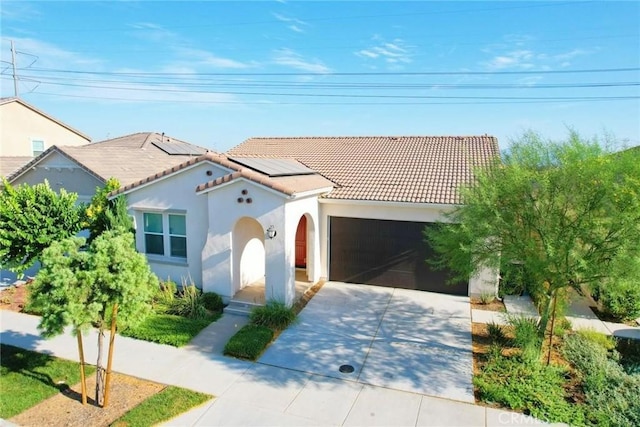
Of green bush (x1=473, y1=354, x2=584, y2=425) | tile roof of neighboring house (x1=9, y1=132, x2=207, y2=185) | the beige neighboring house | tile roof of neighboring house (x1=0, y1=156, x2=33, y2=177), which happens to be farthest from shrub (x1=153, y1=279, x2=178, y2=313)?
the beige neighboring house

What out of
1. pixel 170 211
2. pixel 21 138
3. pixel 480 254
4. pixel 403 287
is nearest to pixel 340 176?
pixel 403 287

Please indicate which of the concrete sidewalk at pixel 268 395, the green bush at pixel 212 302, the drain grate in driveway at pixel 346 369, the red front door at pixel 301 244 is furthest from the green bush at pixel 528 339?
the red front door at pixel 301 244

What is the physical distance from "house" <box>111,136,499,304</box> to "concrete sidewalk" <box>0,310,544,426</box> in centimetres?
347

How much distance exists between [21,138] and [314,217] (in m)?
27.8

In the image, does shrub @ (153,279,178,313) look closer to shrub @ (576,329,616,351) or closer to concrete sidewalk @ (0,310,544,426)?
concrete sidewalk @ (0,310,544,426)

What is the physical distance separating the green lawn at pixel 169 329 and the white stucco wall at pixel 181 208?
2.38 m

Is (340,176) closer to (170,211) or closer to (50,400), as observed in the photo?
(170,211)

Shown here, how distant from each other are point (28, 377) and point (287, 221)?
7.63 m

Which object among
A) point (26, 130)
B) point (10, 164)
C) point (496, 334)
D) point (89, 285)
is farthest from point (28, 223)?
point (26, 130)

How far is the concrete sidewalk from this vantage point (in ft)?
25.9

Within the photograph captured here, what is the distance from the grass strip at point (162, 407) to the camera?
25.5 feet

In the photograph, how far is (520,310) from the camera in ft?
45.5

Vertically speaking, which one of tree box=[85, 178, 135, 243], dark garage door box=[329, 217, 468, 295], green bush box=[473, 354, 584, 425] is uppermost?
tree box=[85, 178, 135, 243]

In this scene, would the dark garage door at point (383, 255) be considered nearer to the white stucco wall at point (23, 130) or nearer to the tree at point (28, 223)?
the tree at point (28, 223)
